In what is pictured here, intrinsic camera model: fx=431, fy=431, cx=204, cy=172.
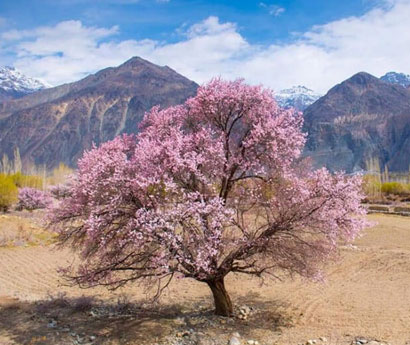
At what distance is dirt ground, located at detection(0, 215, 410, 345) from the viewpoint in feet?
40.0

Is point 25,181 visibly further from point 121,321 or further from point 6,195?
point 121,321

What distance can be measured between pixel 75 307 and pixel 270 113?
946 centimetres

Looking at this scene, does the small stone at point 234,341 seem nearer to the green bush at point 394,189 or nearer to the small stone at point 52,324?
the small stone at point 52,324

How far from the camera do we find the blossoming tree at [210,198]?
10.8 metres

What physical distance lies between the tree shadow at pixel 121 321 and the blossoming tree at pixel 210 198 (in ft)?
3.99

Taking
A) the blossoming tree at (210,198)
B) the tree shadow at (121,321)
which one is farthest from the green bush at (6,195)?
the blossoming tree at (210,198)

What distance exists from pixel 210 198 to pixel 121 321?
5.24m

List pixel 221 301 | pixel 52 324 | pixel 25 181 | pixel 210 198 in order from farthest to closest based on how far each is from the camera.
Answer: pixel 25 181, pixel 221 301, pixel 52 324, pixel 210 198

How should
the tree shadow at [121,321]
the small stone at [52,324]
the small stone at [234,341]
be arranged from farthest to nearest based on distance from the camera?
the small stone at [52,324] < the tree shadow at [121,321] < the small stone at [234,341]

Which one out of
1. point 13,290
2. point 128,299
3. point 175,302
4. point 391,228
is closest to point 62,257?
point 13,290

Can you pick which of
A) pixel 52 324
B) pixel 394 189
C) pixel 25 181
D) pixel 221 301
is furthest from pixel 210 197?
pixel 25 181

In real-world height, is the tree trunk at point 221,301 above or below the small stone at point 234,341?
above

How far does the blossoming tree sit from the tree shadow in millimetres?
1217

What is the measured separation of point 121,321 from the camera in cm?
1364
